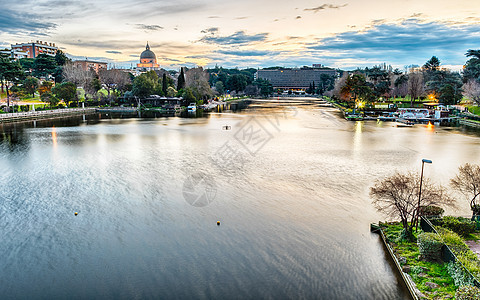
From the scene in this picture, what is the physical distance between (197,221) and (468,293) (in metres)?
11.3

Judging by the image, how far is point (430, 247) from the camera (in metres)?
12.4

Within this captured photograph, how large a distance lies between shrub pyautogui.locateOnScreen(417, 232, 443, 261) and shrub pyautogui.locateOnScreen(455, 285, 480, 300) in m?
2.68

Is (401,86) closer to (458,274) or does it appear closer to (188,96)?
(188,96)

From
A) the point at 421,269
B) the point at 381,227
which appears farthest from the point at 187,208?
the point at 421,269

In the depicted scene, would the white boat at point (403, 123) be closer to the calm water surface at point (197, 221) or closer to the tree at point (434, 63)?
the calm water surface at point (197, 221)

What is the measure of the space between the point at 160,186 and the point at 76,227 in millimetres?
6555

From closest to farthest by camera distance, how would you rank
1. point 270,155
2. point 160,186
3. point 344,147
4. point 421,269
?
point 421,269 → point 160,186 → point 270,155 → point 344,147

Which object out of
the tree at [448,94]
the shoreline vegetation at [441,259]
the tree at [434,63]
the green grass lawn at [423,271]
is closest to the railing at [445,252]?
the shoreline vegetation at [441,259]

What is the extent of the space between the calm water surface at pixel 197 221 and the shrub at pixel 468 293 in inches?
77.0

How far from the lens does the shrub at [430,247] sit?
12.3 meters

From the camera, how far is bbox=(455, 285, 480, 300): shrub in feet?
30.6

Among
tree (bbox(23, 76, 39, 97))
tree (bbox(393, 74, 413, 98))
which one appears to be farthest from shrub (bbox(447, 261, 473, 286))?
tree (bbox(23, 76, 39, 97))

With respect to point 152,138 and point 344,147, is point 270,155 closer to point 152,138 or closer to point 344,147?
point 344,147

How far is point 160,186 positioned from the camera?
21797mm
